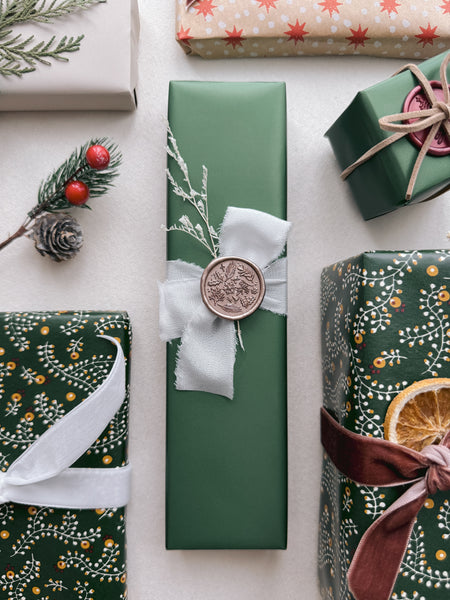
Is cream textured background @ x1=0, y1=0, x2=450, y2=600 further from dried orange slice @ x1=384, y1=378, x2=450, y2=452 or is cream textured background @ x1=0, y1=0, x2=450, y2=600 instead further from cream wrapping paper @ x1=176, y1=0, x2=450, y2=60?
dried orange slice @ x1=384, y1=378, x2=450, y2=452

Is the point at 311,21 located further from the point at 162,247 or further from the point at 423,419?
the point at 423,419

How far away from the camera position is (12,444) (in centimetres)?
81

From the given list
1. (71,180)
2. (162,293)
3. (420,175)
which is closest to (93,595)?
(162,293)

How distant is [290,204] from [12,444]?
69 centimetres

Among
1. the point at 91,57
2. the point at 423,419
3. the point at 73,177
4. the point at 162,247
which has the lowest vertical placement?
the point at 423,419

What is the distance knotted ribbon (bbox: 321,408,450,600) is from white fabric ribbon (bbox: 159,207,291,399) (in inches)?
10.2

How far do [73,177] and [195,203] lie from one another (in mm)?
240

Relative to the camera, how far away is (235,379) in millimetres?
843

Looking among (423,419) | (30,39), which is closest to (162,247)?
(30,39)

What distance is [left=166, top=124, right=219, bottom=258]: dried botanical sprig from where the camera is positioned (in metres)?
0.83

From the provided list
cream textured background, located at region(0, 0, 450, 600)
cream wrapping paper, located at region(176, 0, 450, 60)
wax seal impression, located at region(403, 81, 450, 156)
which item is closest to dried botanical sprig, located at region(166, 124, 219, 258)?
cream textured background, located at region(0, 0, 450, 600)

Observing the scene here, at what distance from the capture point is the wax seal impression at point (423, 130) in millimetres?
767

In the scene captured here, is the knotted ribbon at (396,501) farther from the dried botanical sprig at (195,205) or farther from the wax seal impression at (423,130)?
the wax seal impression at (423,130)

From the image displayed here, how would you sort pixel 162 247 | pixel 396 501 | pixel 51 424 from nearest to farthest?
pixel 396 501
pixel 51 424
pixel 162 247
